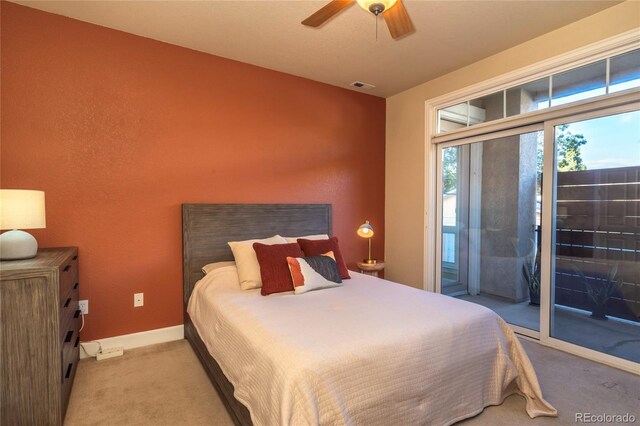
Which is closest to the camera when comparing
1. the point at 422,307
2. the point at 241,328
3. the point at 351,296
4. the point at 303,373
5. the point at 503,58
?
the point at 303,373

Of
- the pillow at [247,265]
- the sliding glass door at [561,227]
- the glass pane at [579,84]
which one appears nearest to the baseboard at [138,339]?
the pillow at [247,265]

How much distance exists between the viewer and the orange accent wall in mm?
2471

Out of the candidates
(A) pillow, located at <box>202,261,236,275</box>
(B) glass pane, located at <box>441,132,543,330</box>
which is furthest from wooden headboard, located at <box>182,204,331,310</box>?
(B) glass pane, located at <box>441,132,543,330</box>

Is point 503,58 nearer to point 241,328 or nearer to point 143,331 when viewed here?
point 241,328

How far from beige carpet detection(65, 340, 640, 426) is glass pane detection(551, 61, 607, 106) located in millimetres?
2080

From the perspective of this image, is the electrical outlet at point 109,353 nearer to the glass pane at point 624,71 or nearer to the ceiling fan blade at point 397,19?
the ceiling fan blade at point 397,19

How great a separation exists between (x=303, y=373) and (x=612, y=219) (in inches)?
106

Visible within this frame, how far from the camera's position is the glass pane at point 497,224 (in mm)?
3117

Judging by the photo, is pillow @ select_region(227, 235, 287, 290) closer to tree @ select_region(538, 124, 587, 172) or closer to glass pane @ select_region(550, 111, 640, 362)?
glass pane @ select_region(550, 111, 640, 362)

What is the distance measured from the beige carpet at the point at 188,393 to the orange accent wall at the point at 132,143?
0.47 m

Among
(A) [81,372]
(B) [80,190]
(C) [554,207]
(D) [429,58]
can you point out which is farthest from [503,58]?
(A) [81,372]

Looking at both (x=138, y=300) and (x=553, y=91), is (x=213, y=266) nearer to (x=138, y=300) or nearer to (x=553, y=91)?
(x=138, y=300)

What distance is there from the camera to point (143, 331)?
2889mm

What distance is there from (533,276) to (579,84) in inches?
66.5
